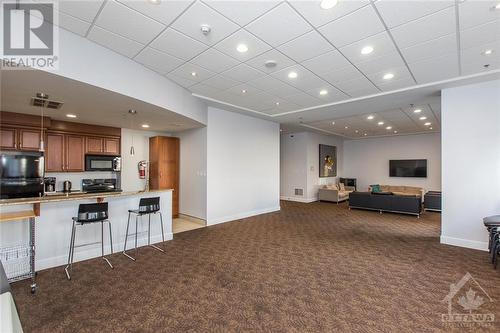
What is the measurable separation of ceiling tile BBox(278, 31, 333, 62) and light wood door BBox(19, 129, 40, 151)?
18.1 feet

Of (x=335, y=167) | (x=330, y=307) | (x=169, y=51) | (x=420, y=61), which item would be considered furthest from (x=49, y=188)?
(x=335, y=167)

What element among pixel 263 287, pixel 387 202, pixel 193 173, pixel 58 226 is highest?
pixel 193 173

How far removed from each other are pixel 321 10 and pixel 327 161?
9230 millimetres

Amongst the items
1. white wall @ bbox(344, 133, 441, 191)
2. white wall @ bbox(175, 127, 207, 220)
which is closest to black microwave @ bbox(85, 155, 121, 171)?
white wall @ bbox(175, 127, 207, 220)

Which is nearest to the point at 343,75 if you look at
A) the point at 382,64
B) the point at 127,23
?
the point at 382,64

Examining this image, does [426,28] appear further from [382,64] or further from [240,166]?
[240,166]

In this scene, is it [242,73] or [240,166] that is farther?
[240,166]

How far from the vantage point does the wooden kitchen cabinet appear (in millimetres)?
6484

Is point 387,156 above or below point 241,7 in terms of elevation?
below

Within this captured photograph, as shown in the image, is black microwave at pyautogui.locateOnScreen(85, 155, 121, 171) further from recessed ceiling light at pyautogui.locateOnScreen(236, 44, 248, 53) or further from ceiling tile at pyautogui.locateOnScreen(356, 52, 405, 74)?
ceiling tile at pyautogui.locateOnScreen(356, 52, 405, 74)

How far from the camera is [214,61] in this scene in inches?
143

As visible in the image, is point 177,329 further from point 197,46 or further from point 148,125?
point 148,125

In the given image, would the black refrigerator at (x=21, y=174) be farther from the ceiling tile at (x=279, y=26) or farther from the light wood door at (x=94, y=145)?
the ceiling tile at (x=279, y=26)

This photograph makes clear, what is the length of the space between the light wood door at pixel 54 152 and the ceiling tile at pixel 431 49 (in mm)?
7118
